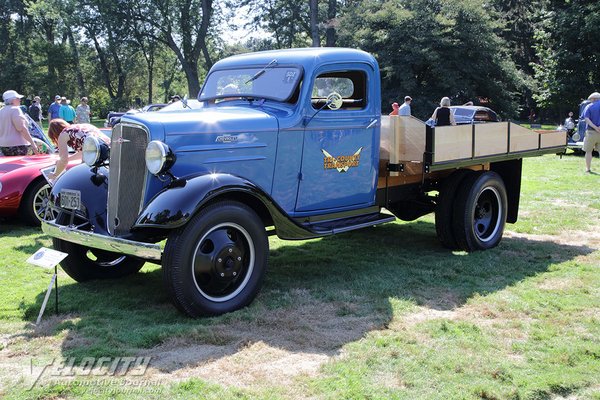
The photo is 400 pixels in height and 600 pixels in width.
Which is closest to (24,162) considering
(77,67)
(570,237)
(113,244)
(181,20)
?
(113,244)

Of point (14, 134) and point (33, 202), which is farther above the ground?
point (14, 134)

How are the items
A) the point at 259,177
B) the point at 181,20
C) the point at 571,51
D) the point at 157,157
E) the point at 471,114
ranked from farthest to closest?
the point at 181,20, the point at 571,51, the point at 471,114, the point at 259,177, the point at 157,157

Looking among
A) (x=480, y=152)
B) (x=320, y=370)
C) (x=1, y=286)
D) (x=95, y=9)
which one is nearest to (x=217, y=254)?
(x=320, y=370)

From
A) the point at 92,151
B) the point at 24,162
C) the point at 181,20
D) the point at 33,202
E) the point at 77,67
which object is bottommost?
the point at 33,202

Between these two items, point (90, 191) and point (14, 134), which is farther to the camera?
point (14, 134)

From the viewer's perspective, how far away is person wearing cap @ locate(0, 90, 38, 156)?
899 centimetres

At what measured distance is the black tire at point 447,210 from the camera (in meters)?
6.86

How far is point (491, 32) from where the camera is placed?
30859mm

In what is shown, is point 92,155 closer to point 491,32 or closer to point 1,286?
point 1,286

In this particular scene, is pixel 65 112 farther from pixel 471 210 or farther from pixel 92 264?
pixel 471 210

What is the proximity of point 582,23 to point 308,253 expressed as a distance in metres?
23.1

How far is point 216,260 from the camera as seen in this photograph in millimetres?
4711

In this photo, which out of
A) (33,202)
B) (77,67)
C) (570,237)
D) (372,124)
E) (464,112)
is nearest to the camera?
(372,124)

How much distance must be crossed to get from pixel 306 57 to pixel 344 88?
69 cm
